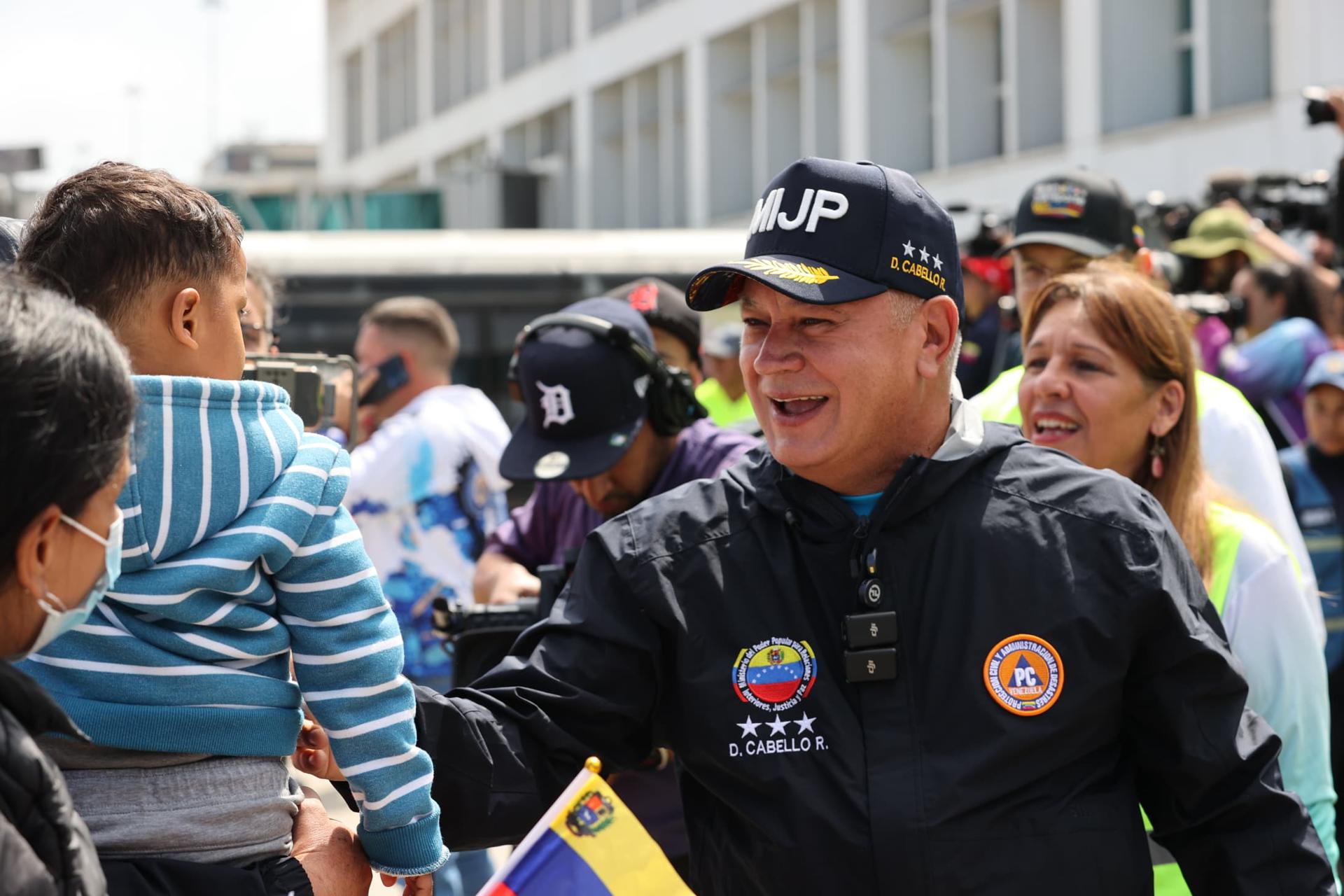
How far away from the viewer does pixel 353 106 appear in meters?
50.1

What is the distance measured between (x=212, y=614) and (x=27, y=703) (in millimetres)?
432

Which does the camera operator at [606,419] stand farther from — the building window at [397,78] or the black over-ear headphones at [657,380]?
the building window at [397,78]

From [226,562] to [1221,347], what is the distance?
6.54 metres

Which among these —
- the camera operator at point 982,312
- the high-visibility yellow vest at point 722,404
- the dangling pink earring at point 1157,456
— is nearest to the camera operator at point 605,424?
the dangling pink earring at point 1157,456

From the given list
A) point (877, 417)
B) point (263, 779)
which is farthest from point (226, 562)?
point (877, 417)

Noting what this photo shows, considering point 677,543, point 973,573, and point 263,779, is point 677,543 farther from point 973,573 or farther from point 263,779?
point 263,779

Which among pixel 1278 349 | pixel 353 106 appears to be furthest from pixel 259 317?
pixel 353 106

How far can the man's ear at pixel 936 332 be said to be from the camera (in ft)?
8.25

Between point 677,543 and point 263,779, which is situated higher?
point 677,543

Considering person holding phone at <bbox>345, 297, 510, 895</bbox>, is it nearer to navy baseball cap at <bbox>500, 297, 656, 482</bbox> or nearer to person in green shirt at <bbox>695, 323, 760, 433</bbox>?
person in green shirt at <bbox>695, 323, 760, 433</bbox>

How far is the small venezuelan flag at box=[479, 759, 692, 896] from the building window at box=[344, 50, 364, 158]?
48978mm

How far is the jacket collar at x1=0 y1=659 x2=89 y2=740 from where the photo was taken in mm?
1571

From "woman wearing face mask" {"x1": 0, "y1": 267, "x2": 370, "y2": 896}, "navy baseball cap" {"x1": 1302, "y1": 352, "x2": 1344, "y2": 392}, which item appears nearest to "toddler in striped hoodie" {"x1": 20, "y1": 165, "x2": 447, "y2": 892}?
"woman wearing face mask" {"x1": 0, "y1": 267, "x2": 370, "y2": 896}

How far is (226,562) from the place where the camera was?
200 centimetres
